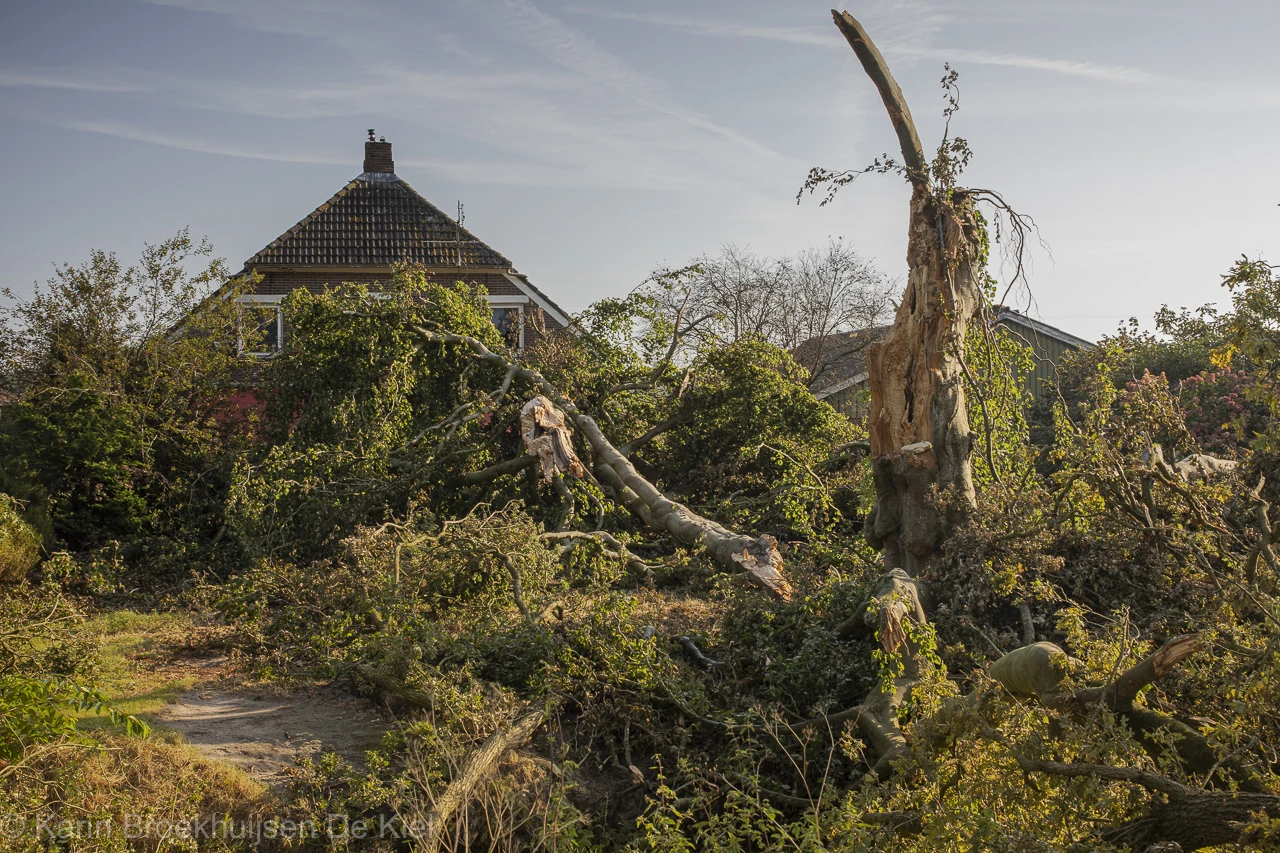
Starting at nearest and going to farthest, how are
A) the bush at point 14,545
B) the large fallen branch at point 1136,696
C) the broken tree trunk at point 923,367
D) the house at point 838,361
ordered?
the large fallen branch at point 1136,696, the broken tree trunk at point 923,367, the bush at point 14,545, the house at point 838,361

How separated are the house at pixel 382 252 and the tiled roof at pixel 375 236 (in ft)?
0.07

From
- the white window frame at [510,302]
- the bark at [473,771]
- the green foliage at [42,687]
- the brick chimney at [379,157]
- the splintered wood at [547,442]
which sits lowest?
the bark at [473,771]

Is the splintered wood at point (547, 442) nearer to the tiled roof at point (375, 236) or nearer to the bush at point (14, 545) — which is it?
the bush at point (14, 545)

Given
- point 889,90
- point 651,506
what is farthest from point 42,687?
point 889,90

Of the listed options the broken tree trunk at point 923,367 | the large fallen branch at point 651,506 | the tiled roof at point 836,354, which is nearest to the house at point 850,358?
the tiled roof at point 836,354

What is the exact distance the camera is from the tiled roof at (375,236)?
19328 millimetres

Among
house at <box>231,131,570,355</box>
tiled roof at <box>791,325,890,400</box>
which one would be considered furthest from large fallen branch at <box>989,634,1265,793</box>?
tiled roof at <box>791,325,890,400</box>

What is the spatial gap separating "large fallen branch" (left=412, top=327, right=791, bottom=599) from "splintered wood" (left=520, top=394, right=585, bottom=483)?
680 millimetres

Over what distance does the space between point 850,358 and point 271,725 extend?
20.6 meters

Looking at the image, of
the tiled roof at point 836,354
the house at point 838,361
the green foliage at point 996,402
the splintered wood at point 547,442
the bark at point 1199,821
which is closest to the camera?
the bark at point 1199,821

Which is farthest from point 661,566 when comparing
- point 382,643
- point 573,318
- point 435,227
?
point 435,227

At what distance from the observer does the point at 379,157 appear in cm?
2141

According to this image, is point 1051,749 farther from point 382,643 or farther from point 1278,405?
point 382,643

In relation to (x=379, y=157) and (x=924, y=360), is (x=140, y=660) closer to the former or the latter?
(x=924, y=360)
